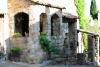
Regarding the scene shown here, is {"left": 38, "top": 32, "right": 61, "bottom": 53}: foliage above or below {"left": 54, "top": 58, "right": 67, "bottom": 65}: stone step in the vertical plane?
above

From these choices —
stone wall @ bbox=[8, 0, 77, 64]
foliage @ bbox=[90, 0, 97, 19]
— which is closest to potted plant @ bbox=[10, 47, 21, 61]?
stone wall @ bbox=[8, 0, 77, 64]

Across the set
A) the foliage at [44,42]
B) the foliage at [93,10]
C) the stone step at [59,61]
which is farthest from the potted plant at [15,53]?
the foliage at [93,10]

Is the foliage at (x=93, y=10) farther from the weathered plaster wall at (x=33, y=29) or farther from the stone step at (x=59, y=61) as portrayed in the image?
the weathered plaster wall at (x=33, y=29)

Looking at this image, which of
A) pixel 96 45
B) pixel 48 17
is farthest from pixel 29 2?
pixel 96 45

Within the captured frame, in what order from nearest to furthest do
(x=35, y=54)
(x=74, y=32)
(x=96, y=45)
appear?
(x=35, y=54)
(x=74, y=32)
(x=96, y=45)

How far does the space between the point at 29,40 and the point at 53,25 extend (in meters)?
2.62

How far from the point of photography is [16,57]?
31.3 ft

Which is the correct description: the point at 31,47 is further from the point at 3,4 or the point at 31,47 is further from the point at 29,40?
the point at 3,4

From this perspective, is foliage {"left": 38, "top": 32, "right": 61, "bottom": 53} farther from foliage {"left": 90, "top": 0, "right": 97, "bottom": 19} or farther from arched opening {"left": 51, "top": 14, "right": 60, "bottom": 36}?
foliage {"left": 90, "top": 0, "right": 97, "bottom": 19}

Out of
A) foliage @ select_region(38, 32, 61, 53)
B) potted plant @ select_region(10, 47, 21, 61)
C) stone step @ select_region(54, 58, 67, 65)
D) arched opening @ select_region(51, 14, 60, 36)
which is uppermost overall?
arched opening @ select_region(51, 14, 60, 36)

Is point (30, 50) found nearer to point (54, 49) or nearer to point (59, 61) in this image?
point (54, 49)

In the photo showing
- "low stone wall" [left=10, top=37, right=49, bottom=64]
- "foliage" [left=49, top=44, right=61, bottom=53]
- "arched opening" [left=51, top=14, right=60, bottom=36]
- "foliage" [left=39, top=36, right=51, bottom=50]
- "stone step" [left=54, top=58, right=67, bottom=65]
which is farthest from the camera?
"arched opening" [left=51, top=14, right=60, bottom=36]

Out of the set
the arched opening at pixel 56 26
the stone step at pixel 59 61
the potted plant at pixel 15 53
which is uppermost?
the arched opening at pixel 56 26

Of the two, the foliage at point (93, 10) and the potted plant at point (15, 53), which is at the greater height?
the foliage at point (93, 10)
